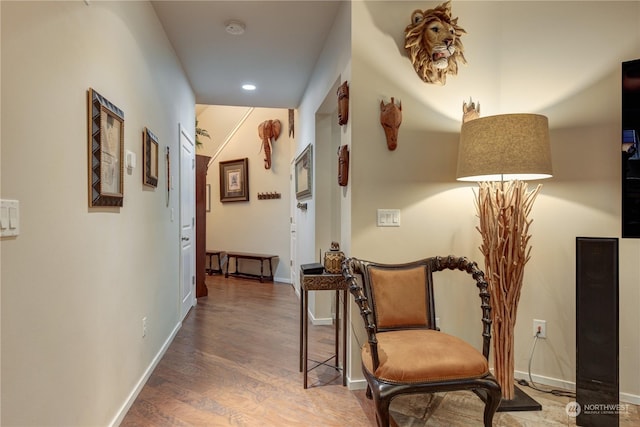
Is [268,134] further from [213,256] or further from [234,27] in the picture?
[234,27]

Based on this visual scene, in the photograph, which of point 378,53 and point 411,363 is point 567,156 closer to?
point 378,53

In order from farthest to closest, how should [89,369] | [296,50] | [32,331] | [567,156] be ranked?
[296,50], [567,156], [89,369], [32,331]

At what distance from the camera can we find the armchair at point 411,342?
1.54 metres

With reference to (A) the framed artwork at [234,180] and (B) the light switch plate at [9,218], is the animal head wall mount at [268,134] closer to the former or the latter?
(A) the framed artwork at [234,180]

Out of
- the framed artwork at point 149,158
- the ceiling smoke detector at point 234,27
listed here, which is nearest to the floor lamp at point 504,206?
the ceiling smoke detector at point 234,27

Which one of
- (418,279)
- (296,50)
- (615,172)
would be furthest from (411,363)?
(296,50)

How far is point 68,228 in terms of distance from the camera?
53.1 inches

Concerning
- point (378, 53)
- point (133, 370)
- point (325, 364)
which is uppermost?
point (378, 53)

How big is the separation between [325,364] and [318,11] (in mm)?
2512

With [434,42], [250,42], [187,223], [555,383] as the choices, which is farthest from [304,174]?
[555,383]

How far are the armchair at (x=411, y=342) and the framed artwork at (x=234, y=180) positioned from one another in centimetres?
422

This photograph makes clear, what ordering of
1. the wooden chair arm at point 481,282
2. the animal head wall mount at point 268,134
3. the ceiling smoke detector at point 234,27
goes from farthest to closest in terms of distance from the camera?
the animal head wall mount at point 268,134 < the ceiling smoke detector at point 234,27 < the wooden chair arm at point 481,282

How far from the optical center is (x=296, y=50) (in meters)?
3.02

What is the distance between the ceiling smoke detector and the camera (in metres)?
2.58
